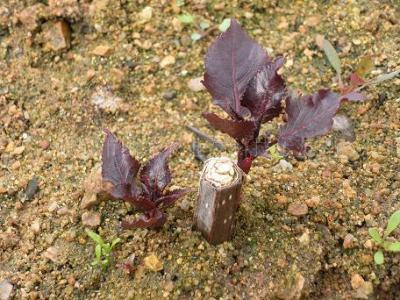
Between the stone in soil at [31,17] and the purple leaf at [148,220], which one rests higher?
the stone in soil at [31,17]

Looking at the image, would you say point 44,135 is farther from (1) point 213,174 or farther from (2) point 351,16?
(2) point 351,16

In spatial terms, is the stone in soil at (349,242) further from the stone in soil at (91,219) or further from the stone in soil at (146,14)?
the stone in soil at (146,14)

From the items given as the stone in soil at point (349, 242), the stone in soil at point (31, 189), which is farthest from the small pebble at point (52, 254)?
the stone in soil at point (349, 242)

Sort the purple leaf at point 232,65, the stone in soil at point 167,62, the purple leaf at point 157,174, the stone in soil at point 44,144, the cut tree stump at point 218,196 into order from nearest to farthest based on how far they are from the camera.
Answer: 1. the cut tree stump at point 218,196
2. the purple leaf at point 232,65
3. the purple leaf at point 157,174
4. the stone in soil at point 44,144
5. the stone in soil at point 167,62

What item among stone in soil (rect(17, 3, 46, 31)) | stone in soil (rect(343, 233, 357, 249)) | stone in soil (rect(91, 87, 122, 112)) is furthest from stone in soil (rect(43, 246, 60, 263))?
stone in soil (rect(17, 3, 46, 31))

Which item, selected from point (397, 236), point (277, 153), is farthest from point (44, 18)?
point (397, 236)

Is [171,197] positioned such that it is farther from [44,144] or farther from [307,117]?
[44,144]

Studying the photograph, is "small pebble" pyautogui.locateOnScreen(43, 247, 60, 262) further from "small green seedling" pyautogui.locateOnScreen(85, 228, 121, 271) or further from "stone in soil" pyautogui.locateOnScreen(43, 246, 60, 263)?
"small green seedling" pyautogui.locateOnScreen(85, 228, 121, 271)

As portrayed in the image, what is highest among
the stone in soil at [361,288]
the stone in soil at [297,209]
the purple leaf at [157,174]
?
the purple leaf at [157,174]
